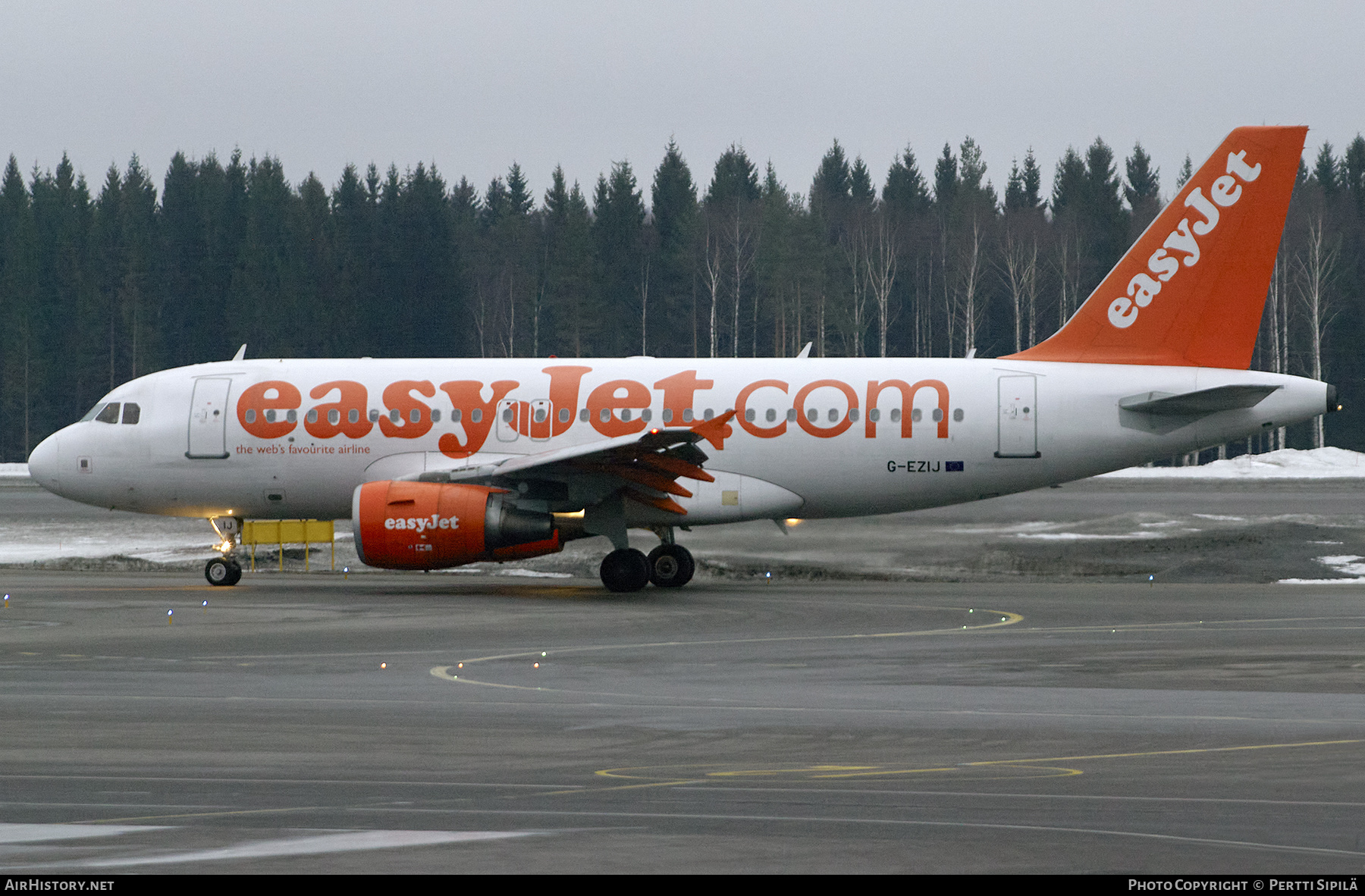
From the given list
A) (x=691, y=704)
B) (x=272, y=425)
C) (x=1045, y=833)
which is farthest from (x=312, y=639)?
(x=1045, y=833)

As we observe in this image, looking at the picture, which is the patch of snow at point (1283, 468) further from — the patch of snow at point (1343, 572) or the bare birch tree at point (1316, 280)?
the patch of snow at point (1343, 572)

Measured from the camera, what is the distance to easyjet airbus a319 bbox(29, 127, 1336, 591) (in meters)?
23.9

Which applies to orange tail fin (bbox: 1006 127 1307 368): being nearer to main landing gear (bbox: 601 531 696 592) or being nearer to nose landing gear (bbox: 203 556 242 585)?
main landing gear (bbox: 601 531 696 592)

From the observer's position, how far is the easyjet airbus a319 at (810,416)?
78.3ft

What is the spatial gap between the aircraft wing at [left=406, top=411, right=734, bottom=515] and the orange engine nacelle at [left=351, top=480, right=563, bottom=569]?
2.48ft

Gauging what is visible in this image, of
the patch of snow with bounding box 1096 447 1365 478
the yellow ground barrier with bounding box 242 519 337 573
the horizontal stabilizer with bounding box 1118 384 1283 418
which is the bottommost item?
the yellow ground barrier with bounding box 242 519 337 573

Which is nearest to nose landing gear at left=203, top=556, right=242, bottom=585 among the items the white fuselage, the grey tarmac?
the white fuselage

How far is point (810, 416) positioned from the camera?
24.4 m

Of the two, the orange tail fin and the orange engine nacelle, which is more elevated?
the orange tail fin

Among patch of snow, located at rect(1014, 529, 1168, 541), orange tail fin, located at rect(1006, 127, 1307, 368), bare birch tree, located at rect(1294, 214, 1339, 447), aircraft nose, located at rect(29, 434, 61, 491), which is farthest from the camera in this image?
bare birch tree, located at rect(1294, 214, 1339, 447)

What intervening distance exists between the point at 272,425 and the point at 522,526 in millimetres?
5434

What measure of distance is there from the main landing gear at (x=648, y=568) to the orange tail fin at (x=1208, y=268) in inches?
274

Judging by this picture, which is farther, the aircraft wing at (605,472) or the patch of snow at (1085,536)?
the patch of snow at (1085,536)

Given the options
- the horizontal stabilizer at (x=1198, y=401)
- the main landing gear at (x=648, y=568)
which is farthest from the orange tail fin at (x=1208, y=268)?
the main landing gear at (x=648, y=568)
